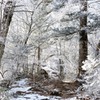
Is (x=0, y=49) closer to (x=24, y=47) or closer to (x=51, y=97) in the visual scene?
(x=51, y=97)

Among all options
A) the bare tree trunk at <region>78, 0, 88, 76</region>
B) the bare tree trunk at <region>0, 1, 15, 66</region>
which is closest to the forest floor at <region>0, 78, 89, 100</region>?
the bare tree trunk at <region>78, 0, 88, 76</region>

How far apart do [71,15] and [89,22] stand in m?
0.83

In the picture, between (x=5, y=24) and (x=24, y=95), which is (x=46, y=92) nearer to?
(x=24, y=95)

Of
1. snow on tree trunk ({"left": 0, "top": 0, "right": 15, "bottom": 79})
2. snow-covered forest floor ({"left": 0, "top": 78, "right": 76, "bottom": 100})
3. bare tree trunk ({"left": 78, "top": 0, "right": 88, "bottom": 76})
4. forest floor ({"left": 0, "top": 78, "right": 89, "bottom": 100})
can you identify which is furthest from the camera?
bare tree trunk ({"left": 78, "top": 0, "right": 88, "bottom": 76})

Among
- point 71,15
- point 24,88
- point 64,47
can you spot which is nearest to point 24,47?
point 24,88

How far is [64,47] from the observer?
1248 inches

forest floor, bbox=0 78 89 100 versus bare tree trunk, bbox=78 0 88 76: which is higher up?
bare tree trunk, bbox=78 0 88 76

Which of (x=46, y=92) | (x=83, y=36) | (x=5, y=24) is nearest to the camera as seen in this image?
(x=5, y=24)

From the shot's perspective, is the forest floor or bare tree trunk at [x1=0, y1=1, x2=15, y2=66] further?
the forest floor

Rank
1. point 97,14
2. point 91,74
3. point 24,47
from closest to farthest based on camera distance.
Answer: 1. point 91,74
2. point 97,14
3. point 24,47

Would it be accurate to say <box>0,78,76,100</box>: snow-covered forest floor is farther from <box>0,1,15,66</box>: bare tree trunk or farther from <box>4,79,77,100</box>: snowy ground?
<box>0,1,15,66</box>: bare tree trunk

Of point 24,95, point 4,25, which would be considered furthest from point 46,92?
point 4,25

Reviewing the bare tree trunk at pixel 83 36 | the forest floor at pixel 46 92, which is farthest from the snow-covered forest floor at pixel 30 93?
the bare tree trunk at pixel 83 36

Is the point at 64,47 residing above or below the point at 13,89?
above
